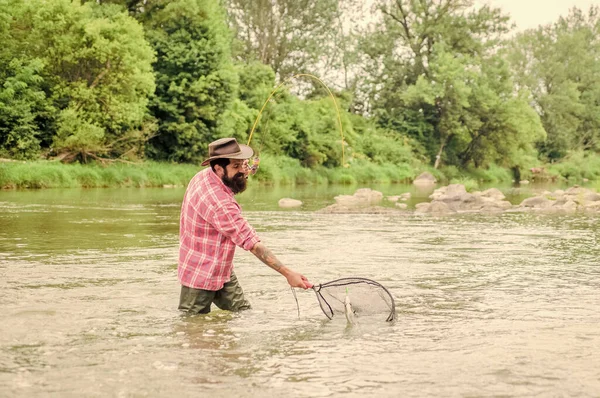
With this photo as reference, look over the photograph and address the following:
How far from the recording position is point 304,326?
6410 millimetres

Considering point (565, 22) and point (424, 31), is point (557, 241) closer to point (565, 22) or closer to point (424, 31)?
point (424, 31)

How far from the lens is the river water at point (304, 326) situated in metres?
4.70

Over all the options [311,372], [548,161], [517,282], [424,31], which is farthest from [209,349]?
[548,161]

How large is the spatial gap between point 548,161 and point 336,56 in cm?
→ 2215

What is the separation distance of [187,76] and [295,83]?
685 inches

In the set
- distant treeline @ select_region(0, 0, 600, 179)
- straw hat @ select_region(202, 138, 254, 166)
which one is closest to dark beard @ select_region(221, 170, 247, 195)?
straw hat @ select_region(202, 138, 254, 166)

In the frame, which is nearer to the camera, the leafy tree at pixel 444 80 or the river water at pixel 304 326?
the river water at pixel 304 326

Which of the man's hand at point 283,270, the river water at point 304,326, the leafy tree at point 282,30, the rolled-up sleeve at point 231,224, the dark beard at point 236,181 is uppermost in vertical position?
the leafy tree at point 282,30

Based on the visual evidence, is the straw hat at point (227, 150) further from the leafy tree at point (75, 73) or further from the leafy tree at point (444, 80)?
the leafy tree at point (444, 80)

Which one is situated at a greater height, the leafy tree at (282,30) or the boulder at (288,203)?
the leafy tree at (282,30)

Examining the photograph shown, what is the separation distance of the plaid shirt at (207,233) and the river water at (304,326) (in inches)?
14.2

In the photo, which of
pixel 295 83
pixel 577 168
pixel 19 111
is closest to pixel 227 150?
pixel 19 111

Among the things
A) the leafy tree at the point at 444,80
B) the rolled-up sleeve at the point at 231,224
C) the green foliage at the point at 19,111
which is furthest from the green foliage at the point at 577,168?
the rolled-up sleeve at the point at 231,224

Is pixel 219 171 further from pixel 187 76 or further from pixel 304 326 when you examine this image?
pixel 187 76
